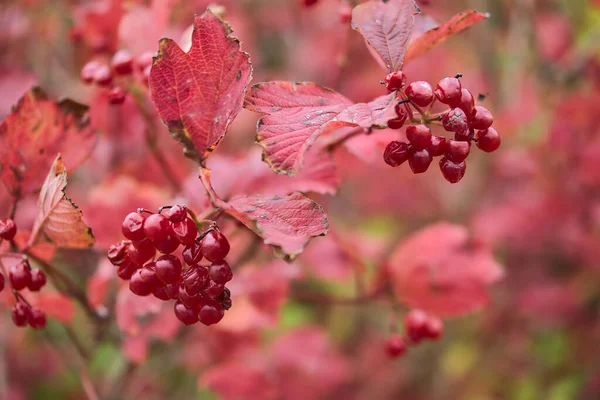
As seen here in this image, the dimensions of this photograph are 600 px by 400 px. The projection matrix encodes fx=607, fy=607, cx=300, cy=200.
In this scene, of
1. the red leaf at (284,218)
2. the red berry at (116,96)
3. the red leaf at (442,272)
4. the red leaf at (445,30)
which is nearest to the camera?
the red leaf at (284,218)

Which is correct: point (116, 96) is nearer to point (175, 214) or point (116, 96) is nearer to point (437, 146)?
point (175, 214)

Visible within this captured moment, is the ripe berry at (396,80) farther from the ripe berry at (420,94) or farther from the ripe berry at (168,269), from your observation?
the ripe berry at (168,269)

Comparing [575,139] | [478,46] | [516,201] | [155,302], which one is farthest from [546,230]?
[155,302]

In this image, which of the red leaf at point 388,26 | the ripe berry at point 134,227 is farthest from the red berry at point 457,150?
the ripe berry at point 134,227

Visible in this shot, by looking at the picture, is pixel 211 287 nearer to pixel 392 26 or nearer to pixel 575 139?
pixel 392 26

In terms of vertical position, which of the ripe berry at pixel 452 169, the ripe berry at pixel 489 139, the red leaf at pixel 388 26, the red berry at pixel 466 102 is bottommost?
the ripe berry at pixel 452 169
